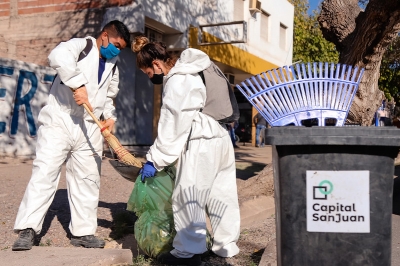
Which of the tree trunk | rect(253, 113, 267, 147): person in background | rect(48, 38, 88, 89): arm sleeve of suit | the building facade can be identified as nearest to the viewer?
rect(48, 38, 88, 89): arm sleeve of suit

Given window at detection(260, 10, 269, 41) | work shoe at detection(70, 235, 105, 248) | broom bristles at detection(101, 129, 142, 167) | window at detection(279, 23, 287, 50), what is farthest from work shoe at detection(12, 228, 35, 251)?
window at detection(279, 23, 287, 50)

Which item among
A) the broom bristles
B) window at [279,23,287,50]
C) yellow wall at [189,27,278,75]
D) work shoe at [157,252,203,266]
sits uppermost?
window at [279,23,287,50]

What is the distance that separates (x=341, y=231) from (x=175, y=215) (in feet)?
5.58

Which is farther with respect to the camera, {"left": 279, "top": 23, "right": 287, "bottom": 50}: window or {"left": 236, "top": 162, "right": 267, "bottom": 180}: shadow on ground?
{"left": 279, "top": 23, "right": 287, "bottom": 50}: window

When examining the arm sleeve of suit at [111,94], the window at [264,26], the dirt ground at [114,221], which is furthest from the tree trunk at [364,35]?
the window at [264,26]

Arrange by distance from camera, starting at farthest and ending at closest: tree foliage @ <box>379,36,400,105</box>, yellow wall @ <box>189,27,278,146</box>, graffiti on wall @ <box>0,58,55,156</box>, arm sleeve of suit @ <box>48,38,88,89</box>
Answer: tree foliage @ <box>379,36,400,105</box> → yellow wall @ <box>189,27,278,146</box> → graffiti on wall @ <box>0,58,55,156</box> → arm sleeve of suit @ <box>48,38,88,89</box>

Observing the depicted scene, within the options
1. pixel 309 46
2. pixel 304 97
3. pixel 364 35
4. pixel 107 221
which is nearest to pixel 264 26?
pixel 309 46

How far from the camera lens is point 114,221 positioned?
5371 millimetres

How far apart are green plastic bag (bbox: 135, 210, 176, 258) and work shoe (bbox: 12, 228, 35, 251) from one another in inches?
31.5

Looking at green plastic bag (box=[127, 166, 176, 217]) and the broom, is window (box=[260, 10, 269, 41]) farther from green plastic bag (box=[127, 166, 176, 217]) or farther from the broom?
green plastic bag (box=[127, 166, 176, 217])

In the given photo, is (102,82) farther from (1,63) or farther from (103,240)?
(1,63)

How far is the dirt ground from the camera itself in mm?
4602

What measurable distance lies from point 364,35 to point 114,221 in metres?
4.07

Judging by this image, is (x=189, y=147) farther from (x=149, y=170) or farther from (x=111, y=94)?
(x=111, y=94)
